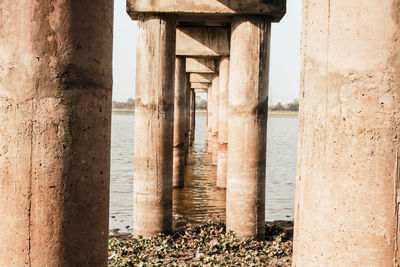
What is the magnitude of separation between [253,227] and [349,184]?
20.8 feet

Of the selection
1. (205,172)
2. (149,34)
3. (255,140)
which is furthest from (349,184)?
(205,172)

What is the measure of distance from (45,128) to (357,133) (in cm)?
206

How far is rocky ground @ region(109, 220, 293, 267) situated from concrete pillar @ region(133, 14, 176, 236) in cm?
48

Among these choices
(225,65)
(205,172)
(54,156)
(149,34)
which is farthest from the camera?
(205,172)

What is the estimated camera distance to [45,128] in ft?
8.66

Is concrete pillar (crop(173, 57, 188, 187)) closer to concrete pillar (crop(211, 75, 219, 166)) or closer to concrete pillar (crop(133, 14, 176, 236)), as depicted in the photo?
concrete pillar (crop(211, 75, 219, 166))

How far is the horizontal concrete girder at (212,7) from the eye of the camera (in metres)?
8.69

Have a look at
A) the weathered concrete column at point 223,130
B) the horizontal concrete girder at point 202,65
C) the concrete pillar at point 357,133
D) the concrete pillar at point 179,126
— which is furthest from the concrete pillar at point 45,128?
the horizontal concrete girder at point 202,65

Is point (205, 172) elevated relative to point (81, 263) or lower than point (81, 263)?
lower

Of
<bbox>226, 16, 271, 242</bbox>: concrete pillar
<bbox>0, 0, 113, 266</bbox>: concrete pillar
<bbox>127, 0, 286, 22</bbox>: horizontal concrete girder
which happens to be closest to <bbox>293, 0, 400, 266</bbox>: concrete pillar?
<bbox>0, 0, 113, 266</bbox>: concrete pillar

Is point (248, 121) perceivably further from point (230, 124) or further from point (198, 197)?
point (198, 197)

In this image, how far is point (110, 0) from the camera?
9.71 ft

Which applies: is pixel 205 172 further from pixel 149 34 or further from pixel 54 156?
pixel 54 156

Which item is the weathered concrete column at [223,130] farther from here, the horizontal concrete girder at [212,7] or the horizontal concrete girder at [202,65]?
the horizontal concrete girder at [212,7]
